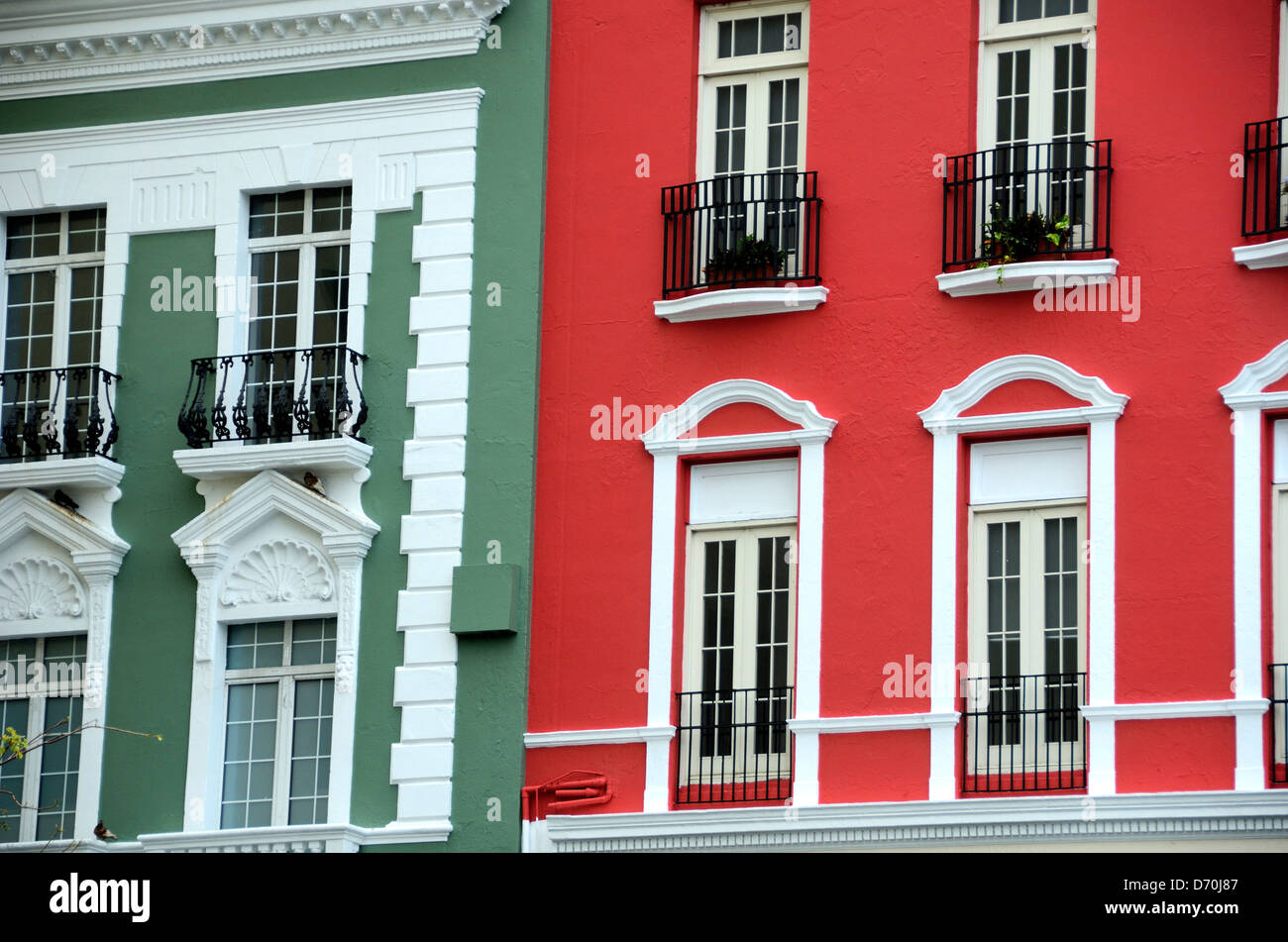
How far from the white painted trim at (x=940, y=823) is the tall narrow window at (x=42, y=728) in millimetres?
4731

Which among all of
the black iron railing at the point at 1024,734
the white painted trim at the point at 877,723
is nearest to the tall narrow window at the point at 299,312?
the white painted trim at the point at 877,723

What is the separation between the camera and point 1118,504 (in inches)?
923

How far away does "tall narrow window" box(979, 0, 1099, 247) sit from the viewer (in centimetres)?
2428

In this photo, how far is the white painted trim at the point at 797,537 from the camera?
2400 cm

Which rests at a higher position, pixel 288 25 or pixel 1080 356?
pixel 288 25

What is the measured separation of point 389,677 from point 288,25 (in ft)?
20.7

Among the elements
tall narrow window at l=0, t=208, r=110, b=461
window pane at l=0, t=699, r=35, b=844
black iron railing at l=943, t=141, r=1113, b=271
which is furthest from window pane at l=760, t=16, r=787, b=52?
window pane at l=0, t=699, r=35, b=844

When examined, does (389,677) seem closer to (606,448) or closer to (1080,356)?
(606,448)

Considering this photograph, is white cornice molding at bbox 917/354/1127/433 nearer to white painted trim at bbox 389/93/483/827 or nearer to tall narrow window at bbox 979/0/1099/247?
tall narrow window at bbox 979/0/1099/247

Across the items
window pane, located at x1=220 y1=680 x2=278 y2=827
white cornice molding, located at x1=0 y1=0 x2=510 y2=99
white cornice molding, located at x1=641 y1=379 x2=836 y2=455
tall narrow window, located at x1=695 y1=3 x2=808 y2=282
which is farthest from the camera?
white cornice molding, located at x1=0 y1=0 x2=510 y2=99

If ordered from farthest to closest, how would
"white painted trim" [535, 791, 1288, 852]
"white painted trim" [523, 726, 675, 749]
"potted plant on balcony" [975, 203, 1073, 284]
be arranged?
1. "white painted trim" [523, 726, 675, 749]
2. "potted plant on balcony" [975, 203, 1073, 284]
3. "white painted trim" [535, 791, 1288, 852]

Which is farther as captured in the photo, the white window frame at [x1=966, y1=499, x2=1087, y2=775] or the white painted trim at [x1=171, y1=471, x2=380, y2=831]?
the white painted trim at [x1=171, y1=471, x2=380, y2=831]

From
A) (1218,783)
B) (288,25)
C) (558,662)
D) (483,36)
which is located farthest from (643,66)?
(1218,783)

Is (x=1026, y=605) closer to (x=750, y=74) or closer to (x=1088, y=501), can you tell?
(x=1088, y=501)
